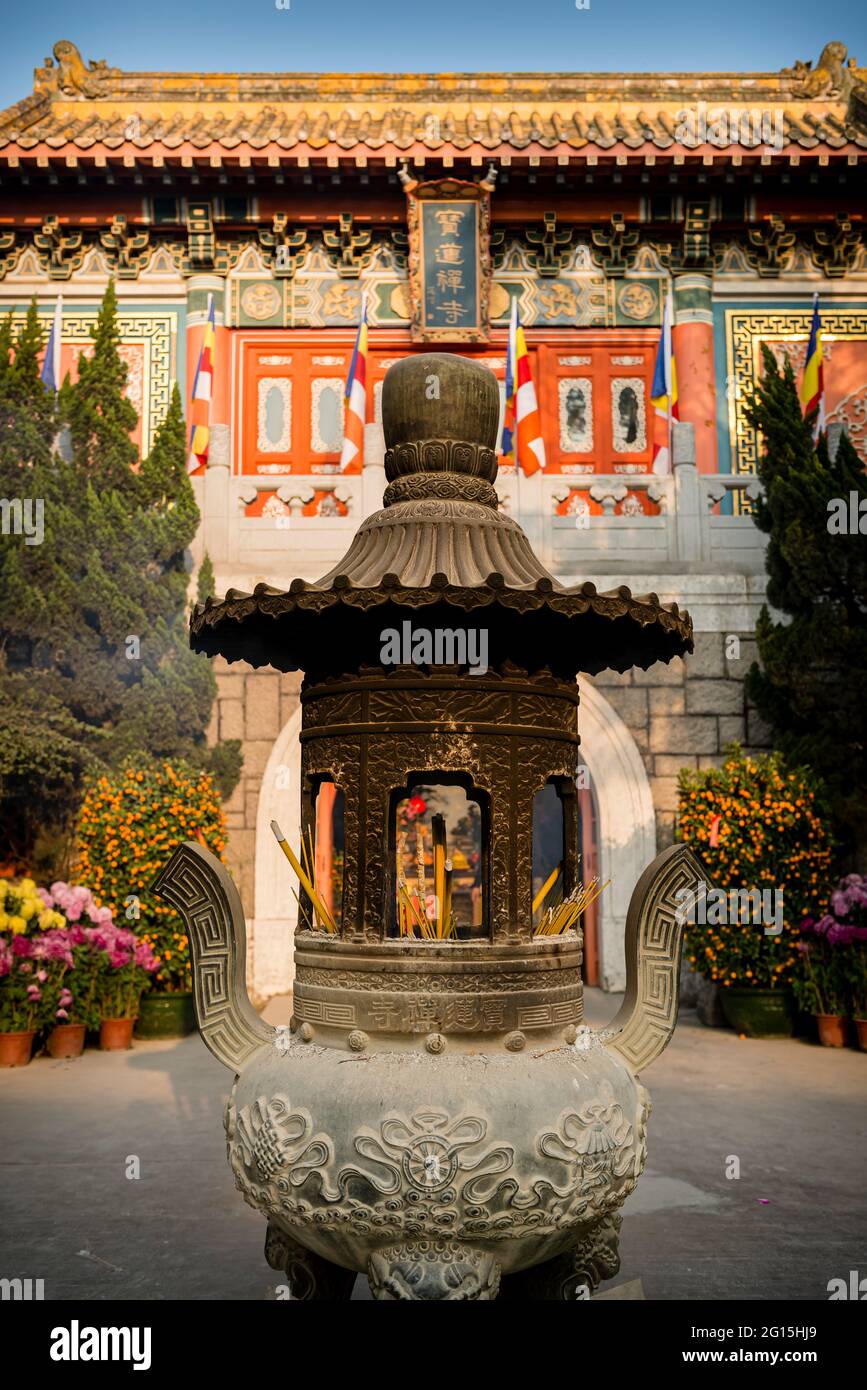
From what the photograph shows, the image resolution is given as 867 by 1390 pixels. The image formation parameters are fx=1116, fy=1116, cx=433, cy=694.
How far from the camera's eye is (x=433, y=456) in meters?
3.92

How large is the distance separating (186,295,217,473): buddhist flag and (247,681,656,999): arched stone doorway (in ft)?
8.91

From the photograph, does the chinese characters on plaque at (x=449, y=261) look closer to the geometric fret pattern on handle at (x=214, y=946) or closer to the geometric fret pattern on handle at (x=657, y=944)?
the geometric fret pattern on handle at (x=657, y=944)

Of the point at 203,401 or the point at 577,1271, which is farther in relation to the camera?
the point at 203,401

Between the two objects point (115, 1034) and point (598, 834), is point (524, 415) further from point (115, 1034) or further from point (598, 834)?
point (115, 1034)

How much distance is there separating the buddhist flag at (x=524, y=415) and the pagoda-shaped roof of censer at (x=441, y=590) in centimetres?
637

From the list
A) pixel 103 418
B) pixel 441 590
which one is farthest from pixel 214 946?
pixel 103 418

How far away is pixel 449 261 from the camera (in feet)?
36.3

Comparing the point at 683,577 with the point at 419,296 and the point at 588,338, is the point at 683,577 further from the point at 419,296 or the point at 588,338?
the point at 419,296

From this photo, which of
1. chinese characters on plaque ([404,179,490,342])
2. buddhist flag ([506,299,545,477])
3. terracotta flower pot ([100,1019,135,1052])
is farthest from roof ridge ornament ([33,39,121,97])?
terracotta flower pot ([100,1019,135,1052])

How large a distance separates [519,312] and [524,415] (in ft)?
5.86

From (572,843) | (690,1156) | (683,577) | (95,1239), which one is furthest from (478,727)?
(683,577)

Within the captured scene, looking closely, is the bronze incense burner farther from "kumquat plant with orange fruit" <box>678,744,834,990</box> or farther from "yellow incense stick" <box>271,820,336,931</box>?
"kumquat plant with orange fruit" <box>678,744,834,990</box>

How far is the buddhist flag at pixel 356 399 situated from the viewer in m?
10.4

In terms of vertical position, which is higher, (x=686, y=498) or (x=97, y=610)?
(x=686, y=498)
